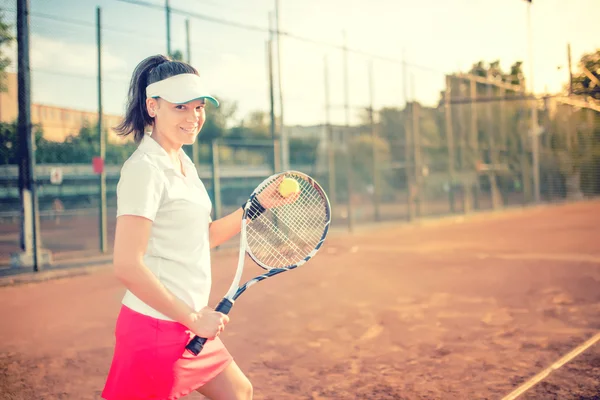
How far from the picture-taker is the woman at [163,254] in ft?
5.63

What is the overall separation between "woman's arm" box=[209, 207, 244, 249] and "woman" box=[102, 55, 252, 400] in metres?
0.27

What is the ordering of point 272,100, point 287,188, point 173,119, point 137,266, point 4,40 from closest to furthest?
point 137,266 → point 173,119 → point 287,188 → point 4,40 → point 272,100

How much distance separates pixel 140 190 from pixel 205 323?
43cm

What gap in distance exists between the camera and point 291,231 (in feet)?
10.4

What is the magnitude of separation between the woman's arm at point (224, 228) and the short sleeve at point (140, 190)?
51cm

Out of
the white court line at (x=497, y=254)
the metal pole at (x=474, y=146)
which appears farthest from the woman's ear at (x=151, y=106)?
the metal pole at (x=474, y=146)

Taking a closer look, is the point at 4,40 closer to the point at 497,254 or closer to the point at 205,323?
the point at 497,254

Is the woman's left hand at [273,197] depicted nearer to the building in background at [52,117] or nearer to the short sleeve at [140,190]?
the short sleeve at [140,190]

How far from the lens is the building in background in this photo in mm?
9719

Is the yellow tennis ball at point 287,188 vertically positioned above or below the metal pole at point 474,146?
below

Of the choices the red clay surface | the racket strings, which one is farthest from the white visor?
the red clay surface

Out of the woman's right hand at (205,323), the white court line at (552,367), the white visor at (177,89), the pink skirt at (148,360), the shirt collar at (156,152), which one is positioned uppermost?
the white visor at (177,89)

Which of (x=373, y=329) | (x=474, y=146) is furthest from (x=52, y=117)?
(x=474, y=146)

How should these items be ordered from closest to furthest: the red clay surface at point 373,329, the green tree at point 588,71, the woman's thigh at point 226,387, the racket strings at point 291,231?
the woman's thigh at point 226,387 → the racket strings at point 291,231 → the red clay surface at point 373,329 → the green tree at point 588,71
